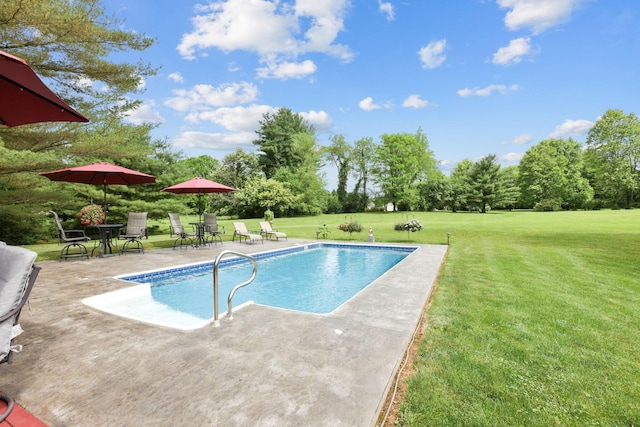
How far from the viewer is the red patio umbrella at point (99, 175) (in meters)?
7.81

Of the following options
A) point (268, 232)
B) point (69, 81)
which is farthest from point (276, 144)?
point (69, 81)

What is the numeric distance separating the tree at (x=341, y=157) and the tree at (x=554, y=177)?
79.4 ft

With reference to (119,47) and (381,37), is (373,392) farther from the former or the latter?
(381,37)

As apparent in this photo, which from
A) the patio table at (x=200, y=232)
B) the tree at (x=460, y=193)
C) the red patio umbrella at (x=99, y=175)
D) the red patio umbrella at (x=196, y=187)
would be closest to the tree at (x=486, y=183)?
the tree at (x=460, y=193)

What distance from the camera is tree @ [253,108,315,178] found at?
3756cm

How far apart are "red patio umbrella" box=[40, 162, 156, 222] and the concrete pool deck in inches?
184

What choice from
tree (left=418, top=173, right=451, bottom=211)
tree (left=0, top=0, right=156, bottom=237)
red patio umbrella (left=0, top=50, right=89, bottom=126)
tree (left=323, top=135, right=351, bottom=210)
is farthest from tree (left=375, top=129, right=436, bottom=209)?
red patio umbrella (left=0, top=50, right=89, bottom=126)

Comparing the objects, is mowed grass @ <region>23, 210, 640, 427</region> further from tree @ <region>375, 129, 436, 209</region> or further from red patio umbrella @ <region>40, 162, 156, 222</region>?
tree @ <region>375, 129, 436, 209</region>

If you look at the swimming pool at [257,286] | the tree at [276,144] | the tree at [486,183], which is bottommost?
the swimming pool at [257,286]

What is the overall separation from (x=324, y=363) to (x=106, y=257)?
26.8 feet

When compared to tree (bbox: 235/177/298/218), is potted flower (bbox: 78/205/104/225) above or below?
below

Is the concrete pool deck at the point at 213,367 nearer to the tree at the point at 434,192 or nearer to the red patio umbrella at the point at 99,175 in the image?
the red patio umbrella at the point at 99,175

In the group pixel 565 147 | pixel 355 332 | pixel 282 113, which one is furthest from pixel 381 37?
pixel 565 147

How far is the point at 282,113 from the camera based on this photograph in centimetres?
4059
